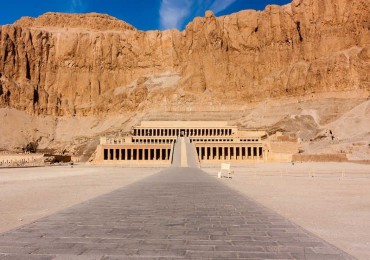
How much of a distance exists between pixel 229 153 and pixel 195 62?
73445mm

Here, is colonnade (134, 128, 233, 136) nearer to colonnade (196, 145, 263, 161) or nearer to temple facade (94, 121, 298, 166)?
temple facade (94, 121, 298, 166)

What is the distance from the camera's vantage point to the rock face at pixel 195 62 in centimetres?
12506

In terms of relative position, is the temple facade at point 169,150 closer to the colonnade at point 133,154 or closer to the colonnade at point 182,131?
the colonnade at point 133,154

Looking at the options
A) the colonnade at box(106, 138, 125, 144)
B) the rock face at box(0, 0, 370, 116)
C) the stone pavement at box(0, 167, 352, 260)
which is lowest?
the stone pavement at box(0, 167, 352, 260)

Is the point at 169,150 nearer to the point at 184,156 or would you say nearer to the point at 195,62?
the point at 184,156

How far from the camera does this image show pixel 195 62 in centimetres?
14100

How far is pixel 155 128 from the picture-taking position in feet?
321

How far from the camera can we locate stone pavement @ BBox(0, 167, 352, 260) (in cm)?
684

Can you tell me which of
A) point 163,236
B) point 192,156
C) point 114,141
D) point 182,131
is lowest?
point 163,236

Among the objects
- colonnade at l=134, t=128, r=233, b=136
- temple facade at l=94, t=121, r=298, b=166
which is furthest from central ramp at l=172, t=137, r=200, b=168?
colonnade at l=134, t=128, r=233, b=136

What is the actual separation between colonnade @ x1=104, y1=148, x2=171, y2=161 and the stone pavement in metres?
58.4

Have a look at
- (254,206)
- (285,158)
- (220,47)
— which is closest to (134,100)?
(220,47)

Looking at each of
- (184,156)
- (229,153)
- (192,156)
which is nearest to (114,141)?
(184,156)

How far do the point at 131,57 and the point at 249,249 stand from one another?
153389 mm
